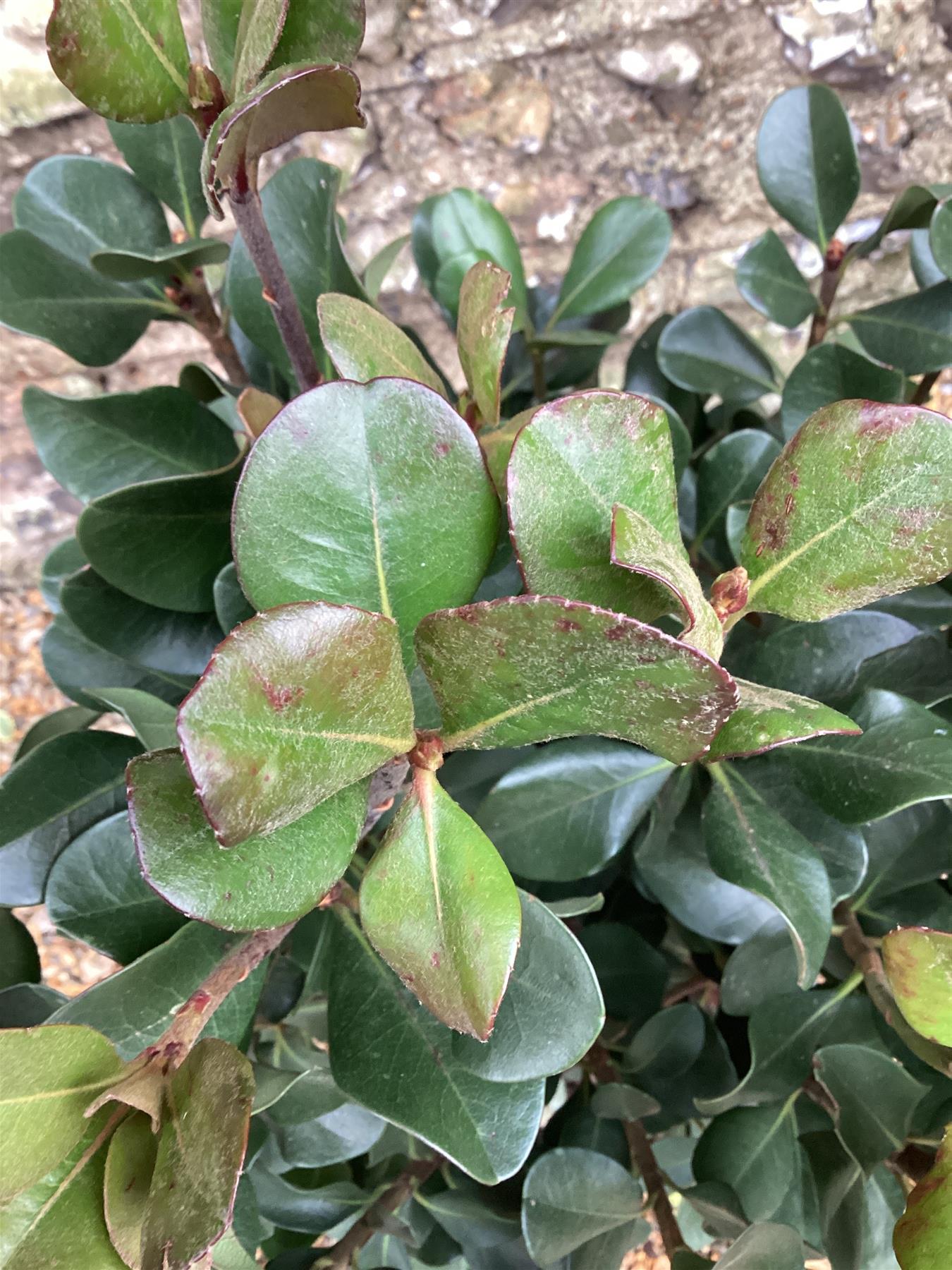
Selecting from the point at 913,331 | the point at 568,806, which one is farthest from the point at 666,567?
the point at 913,331

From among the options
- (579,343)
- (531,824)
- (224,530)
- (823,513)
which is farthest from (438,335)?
(823,513)

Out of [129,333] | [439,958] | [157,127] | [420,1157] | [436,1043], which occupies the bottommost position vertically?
[420,1157]

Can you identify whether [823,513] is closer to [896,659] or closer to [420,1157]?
[896,659]

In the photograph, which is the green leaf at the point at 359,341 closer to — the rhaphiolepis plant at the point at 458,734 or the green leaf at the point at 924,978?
the rhaphiolepis plant at the point at 458,734

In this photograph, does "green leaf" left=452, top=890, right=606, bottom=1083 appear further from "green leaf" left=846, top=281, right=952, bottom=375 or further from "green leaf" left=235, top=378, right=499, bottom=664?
"green leaf" left=846, top=281, right=952, bottom=375

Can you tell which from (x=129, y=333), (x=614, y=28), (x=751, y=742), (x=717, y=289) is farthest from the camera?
(x=717, y=289)

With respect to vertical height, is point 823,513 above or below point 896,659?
above

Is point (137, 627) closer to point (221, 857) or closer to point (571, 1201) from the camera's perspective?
point (221, 857)

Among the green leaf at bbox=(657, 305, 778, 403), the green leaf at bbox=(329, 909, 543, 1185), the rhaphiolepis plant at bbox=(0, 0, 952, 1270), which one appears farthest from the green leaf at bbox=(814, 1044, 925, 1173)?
the green leaf at bbox=(657, 305, 778, 403)
